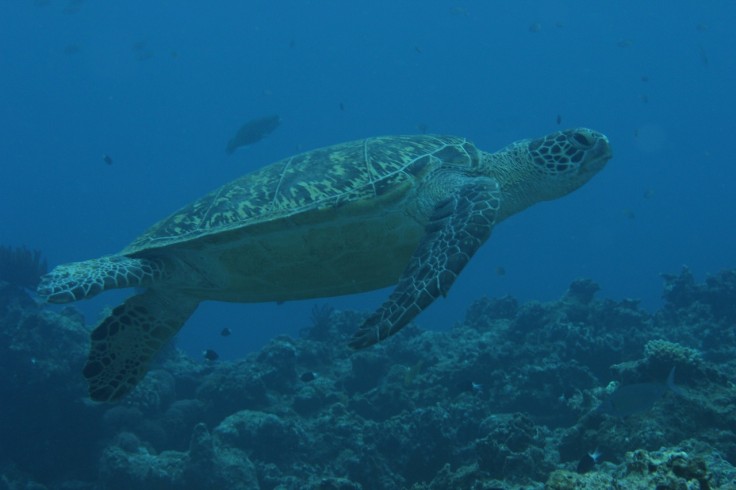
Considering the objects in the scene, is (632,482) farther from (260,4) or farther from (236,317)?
(260,4)

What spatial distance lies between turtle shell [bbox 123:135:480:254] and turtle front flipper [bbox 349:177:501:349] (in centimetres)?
61

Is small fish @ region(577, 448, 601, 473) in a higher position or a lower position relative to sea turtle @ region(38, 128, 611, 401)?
lower

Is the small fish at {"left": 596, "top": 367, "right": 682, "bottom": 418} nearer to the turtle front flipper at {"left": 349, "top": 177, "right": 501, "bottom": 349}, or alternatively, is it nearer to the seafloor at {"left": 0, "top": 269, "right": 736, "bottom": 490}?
the seafloor at {"left": 0, "top": 269, "right": 736, "bottom": 490}

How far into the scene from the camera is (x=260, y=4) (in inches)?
3659

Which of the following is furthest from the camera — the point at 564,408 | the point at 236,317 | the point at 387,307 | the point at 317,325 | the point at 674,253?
the point at 674,253

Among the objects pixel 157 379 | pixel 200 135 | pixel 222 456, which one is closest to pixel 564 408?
pixel 222 456

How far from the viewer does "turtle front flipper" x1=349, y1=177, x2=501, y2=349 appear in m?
3.63

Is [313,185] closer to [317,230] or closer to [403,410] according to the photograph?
[317,230]

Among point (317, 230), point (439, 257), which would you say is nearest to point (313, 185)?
point (317, 230)

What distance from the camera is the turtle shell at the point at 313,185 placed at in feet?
16.2

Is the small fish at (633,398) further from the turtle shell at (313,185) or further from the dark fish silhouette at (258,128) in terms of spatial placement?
the dark fish silhouette at (258,128)

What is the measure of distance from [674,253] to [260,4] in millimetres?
90558

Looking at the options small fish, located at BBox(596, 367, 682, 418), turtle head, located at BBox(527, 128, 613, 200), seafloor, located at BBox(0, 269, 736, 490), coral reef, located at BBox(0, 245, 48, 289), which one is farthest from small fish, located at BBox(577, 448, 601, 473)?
coral reef, located at BBox(0, 245, 48, 289)

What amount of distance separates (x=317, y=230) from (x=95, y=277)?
2.17 metres
